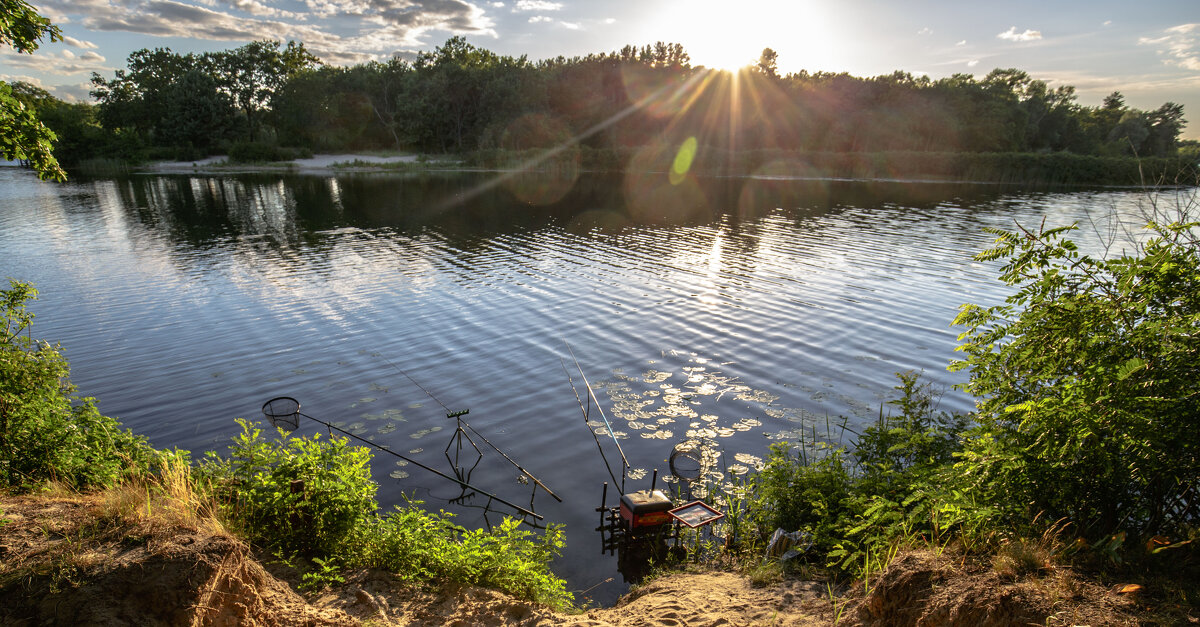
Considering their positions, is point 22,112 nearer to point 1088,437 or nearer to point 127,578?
point 127,578

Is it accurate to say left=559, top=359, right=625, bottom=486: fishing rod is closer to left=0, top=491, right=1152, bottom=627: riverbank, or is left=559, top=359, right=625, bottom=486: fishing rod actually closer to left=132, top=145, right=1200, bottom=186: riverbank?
left=0, top=491, right=1152, bottom=627: riverbank

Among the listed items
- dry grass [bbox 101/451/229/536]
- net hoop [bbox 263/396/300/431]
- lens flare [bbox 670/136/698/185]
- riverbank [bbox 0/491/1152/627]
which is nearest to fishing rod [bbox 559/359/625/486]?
riverbank [bbox 0/491/1152/627]

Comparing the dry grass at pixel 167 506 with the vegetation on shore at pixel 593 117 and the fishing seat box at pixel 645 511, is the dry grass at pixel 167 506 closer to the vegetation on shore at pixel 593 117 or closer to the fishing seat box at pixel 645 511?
the fishing seat box at pixel 645 511

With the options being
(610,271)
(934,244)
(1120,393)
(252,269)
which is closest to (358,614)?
(1120,393)

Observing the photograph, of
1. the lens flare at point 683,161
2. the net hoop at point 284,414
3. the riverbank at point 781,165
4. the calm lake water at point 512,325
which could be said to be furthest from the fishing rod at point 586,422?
the riverbank at point 781,165

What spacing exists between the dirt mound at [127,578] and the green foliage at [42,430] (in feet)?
5.40

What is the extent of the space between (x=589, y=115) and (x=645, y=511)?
10136 cm

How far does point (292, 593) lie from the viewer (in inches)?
241

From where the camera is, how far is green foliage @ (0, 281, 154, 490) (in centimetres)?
729

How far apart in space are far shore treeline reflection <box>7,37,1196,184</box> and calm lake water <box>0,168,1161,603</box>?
2045 inches

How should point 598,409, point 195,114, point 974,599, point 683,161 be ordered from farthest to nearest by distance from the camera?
point 195,114 → point 683,161 → point 598,409 → point 974,599

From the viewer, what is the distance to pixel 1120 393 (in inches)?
196

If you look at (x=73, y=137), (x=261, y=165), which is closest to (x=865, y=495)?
(x=261, y=165)

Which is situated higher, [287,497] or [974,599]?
[974,599]
